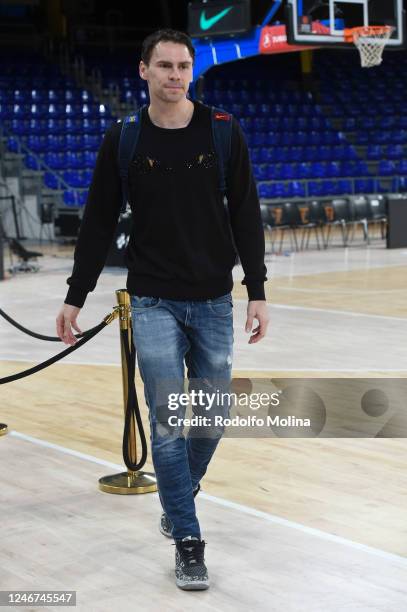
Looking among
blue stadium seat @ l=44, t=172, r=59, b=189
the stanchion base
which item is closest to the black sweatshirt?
the stanchion base

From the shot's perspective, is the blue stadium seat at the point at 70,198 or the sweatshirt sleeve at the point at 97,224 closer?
the sweatshirt sleeve at the point at 97,224

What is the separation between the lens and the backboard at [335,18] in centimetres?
1694

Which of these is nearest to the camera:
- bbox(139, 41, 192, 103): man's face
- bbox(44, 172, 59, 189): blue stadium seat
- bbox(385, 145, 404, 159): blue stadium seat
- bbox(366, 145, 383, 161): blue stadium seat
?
bbox(139, 41, 192, 103): man's face

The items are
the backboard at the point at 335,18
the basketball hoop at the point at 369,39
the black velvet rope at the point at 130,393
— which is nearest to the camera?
the black velvet rope at the point at 130,393

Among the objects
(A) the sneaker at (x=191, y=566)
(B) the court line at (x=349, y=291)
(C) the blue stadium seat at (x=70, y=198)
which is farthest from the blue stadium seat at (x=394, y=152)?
(A) the sneaker at (x=191, y=566)

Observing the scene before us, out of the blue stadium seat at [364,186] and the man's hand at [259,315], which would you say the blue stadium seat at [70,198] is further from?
the man's hand at [259,315]

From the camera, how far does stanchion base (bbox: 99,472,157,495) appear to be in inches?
199

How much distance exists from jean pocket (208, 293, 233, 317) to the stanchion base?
57.2 inches

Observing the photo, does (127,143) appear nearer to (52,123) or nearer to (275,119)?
(52,123)

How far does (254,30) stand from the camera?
17.3 meters

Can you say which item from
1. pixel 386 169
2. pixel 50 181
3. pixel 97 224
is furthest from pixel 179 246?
pixel 386 169

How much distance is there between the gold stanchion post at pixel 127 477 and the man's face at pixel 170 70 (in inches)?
56.7

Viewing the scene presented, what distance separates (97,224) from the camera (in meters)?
4.00

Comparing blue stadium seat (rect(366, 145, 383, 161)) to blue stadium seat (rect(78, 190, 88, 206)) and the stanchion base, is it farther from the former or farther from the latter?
the stanchion base
